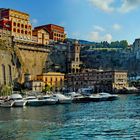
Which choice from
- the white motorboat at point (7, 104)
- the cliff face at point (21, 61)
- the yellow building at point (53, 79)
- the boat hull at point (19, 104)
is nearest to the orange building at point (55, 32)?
the cliff face at point (21, 61)

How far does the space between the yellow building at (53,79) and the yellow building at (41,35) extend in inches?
605

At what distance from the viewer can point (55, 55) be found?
137m

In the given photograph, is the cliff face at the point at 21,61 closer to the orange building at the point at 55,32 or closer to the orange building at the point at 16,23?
the orange building at the point at 16,23

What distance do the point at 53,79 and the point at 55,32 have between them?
3112 centimetres

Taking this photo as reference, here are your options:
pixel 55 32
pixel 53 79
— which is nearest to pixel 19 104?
pixel 53 79

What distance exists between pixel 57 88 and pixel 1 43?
23.6 metres

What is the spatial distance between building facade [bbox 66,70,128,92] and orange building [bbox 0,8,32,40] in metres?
20.7

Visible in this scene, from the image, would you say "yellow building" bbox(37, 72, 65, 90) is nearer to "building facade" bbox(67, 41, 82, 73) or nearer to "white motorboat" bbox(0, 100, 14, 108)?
"building facade" bbox(67, 41, 82, 73)

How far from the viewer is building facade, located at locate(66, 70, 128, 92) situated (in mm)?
123750

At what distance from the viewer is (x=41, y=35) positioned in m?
135

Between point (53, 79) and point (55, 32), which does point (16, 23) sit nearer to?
point (53, 79)

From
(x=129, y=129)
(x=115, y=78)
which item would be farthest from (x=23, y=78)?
(x=129, y=129)

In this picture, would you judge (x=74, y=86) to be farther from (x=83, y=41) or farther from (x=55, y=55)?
(x=83, y=41)

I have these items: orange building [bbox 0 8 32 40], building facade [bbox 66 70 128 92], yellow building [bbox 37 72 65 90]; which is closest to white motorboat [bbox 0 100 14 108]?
yellow building [bbox 37 72 65 90]
